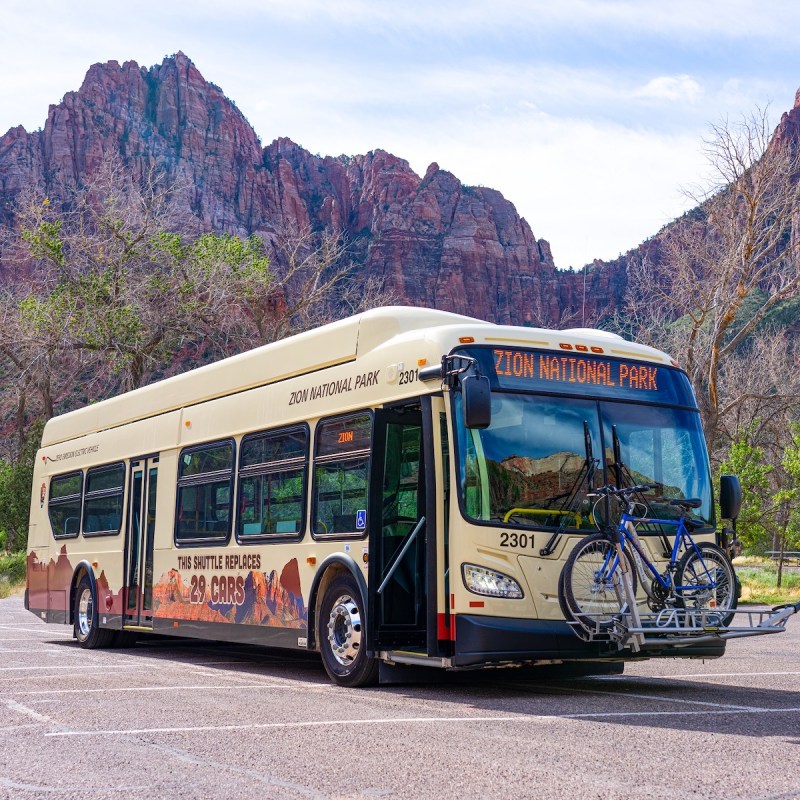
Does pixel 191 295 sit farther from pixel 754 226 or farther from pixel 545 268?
pixel 545 268

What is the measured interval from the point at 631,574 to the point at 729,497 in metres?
2.10

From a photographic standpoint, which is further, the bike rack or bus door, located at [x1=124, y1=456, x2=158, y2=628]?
bus door, located at [x1=124, y1=456, x2=158, y2=628]

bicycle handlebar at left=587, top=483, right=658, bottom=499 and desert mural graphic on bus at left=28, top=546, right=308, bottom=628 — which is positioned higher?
bicycle handlebar at left=587, top=483, right=658, bottom=499

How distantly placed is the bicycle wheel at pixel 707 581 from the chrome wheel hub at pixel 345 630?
2.78 meters

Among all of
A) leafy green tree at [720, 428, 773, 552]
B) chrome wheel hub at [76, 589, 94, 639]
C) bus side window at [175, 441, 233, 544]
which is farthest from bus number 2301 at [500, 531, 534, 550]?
leafy green tree at [720, 428, 773, 552]

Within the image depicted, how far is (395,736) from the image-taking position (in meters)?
7.05

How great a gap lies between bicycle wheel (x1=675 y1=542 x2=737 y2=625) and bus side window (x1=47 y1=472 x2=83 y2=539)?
34.7 feet

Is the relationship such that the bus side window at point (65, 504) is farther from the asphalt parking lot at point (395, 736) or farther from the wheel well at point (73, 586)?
the asphalt parking lot at point (395, 736)

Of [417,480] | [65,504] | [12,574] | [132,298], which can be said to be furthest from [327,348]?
[12,574]

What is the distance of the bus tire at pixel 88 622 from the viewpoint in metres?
16.2

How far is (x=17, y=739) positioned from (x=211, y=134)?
523 feet

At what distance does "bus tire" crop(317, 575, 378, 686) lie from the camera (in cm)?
993

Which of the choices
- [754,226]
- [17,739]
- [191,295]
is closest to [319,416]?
[17,739]

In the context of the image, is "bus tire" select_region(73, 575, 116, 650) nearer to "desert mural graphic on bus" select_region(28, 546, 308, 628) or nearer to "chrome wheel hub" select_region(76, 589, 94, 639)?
"chrome wheel hub" select_region(76, 589, 94, 639)
